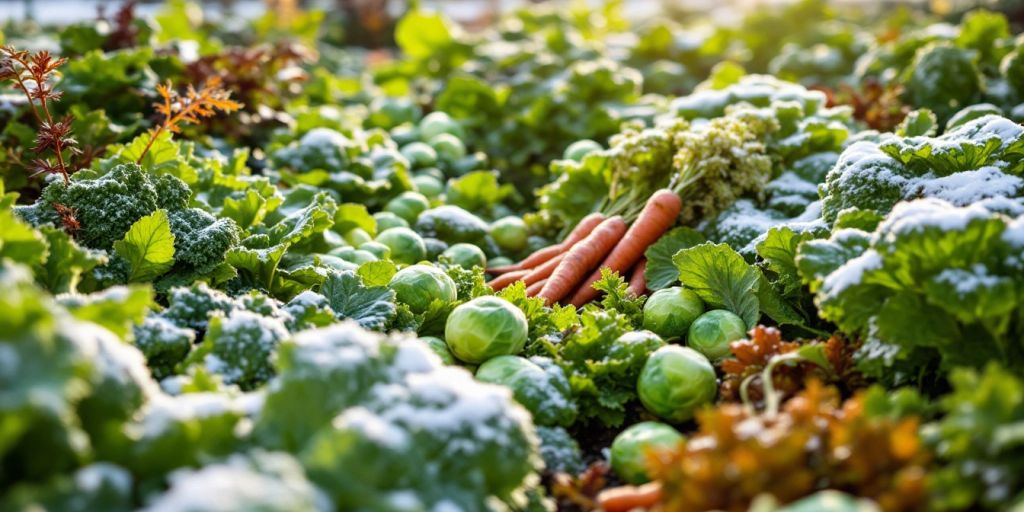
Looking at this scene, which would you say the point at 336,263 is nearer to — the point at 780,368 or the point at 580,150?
the point at 780,368

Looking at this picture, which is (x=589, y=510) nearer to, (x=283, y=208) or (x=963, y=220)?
(x=963, y=220)

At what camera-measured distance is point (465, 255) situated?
14.2 feet

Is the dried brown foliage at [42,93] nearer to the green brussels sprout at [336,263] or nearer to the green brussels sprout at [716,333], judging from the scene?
the green brussels sprout at [336,263]

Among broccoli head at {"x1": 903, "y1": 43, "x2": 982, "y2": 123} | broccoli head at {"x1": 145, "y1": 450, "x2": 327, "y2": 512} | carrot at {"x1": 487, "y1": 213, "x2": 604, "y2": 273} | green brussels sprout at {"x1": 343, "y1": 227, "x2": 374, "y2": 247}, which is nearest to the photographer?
broccoli head at {"x1": 145, "y1": 450, "x2": 327, "y2": 512}

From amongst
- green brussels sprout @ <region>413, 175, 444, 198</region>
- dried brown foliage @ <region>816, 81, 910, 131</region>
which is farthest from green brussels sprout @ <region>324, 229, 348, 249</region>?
dried brown foliage @ <region>816, 81, 910, 131</region>

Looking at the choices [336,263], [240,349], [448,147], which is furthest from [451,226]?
[240,349]

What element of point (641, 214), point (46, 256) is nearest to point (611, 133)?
point (641, 214)

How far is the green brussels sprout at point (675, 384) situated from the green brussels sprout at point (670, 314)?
0.48m

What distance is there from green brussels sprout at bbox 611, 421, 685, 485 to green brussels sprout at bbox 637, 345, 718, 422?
7.4 inches

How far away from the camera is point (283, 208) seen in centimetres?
429

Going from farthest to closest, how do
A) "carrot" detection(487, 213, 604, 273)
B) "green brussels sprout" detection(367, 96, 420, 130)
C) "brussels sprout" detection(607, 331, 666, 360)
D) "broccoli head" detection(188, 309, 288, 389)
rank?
"green brussels sprout" detection(367, 96, 420, 130), "carrot" detection(487, 213, 604, 273), "brussels sprout" detection(607, 331, 666, 360), "broccoli head" detection(188, 309, 288, 389)

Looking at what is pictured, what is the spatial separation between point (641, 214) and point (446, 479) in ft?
8.30

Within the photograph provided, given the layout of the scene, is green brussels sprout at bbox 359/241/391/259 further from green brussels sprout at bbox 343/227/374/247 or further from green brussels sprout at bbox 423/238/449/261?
green brussels sprout at bbox 423/238/449/261

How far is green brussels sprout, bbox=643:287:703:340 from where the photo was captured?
3.55m
